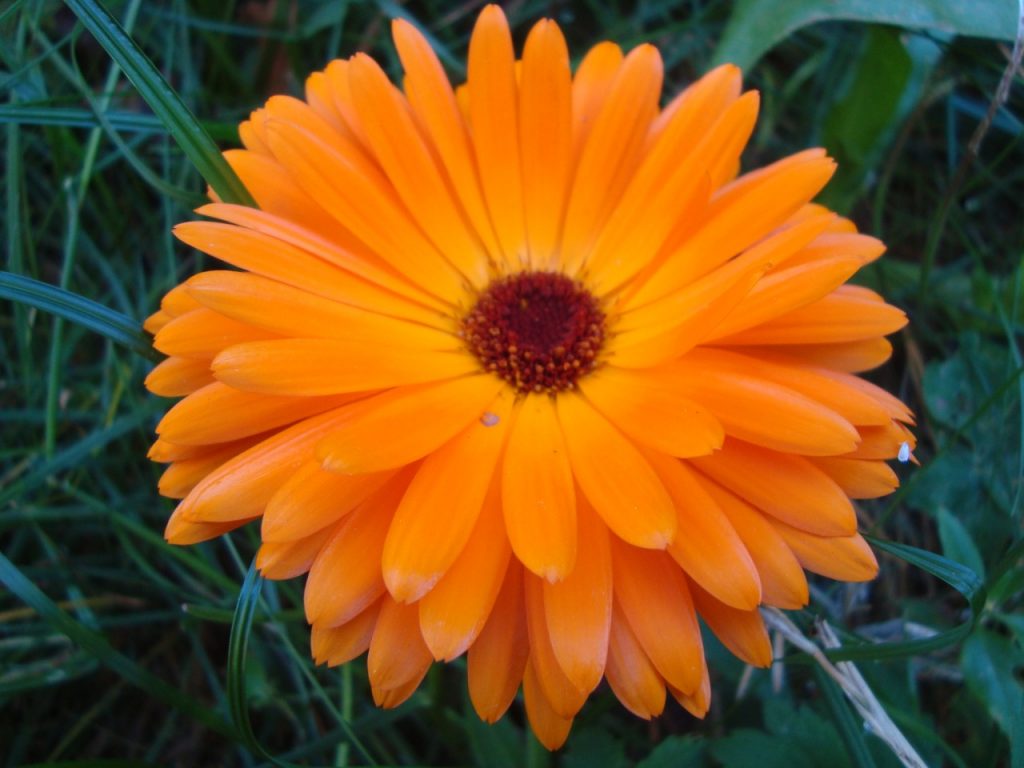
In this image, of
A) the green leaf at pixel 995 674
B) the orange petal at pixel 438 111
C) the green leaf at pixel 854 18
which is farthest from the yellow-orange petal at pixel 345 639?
the green leaf at pixel 854 18

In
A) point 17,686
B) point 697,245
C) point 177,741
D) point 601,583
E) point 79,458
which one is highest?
point 697,245

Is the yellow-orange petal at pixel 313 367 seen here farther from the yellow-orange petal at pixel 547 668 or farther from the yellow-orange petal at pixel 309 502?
the yellow-orange petal at pixel 547 668

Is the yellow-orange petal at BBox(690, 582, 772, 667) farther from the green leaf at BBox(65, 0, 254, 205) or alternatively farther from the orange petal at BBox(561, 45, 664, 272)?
the green leaf at BBox(65, 0, 254, 205)

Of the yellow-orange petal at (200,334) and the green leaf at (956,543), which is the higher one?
the yellow-orange petal at (200,334)

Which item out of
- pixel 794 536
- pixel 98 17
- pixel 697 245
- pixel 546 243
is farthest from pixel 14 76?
pixel 794 536

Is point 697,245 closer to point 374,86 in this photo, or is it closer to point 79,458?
point 374,86
